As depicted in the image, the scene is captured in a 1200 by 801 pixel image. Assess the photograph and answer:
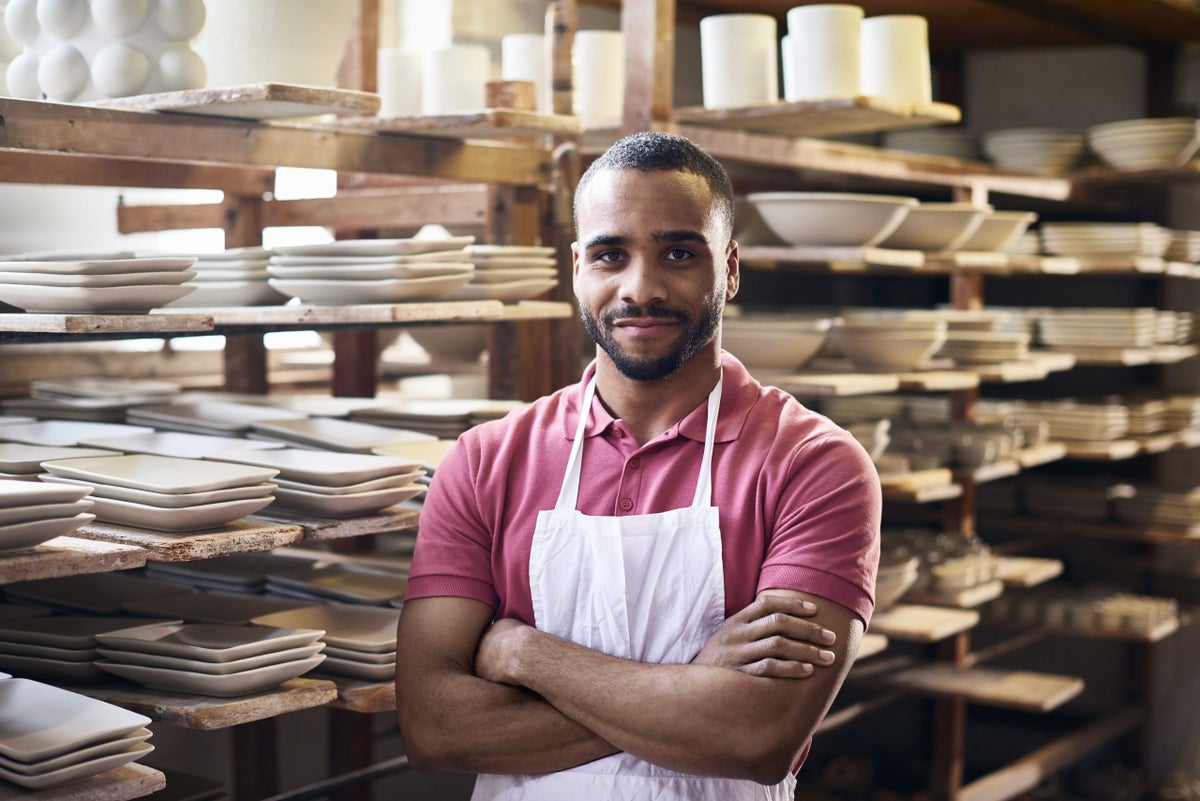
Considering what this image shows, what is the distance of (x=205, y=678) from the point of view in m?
2.03

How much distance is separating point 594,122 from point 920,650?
276 centimetres

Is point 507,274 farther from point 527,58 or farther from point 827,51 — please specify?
point 827,51

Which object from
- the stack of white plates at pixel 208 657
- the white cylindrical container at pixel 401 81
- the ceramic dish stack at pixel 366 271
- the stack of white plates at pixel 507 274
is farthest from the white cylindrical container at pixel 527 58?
the stack of white plates at pixel 208 657

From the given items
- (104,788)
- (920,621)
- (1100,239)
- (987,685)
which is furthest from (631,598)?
(1100,239)

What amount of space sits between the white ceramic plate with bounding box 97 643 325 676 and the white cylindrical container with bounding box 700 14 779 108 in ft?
5.76

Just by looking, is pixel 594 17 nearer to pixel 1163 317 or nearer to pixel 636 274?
pixel 1163 317

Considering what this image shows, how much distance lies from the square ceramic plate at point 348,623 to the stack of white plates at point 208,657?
0.11 m

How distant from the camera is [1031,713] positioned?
5.25m

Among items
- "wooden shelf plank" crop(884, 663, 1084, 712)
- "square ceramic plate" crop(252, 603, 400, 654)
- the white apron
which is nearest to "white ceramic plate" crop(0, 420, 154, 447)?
"square ceramic plate" crop(252, 603, 400, 654)

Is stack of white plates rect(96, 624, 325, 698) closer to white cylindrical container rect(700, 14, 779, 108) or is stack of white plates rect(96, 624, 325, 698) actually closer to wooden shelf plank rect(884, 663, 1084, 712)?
white cylindrical container rect(700, 14, 779, 108)

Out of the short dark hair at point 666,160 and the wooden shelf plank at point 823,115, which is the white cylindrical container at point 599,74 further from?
the short dark hair at point 666,160

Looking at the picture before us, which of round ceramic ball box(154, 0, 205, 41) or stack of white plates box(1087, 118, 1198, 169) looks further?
stack of white plates box(1087, 118, 1198, 169)

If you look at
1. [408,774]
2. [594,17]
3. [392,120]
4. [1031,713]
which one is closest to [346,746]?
[408,774]

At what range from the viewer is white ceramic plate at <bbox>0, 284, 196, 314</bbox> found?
6.72ft
